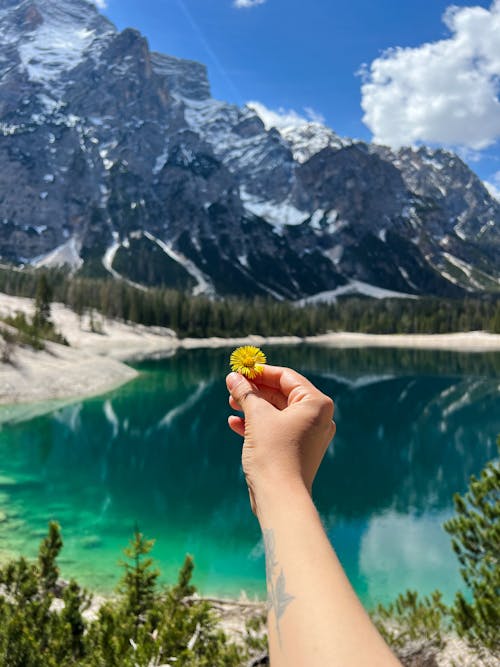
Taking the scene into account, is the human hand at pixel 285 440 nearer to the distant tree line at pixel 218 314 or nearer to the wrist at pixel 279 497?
the wrist at pixel 279 497

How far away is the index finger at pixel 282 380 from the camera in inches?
95.9

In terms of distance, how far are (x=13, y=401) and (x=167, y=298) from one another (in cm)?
9969

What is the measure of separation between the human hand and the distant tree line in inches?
4681

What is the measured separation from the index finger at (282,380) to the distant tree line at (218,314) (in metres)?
119

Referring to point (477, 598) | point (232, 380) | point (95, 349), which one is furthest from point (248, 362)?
point (95, 349)

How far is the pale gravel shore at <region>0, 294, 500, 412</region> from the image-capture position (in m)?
45.0

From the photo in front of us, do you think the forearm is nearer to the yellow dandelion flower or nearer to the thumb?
the thumb

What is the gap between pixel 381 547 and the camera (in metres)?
19.7

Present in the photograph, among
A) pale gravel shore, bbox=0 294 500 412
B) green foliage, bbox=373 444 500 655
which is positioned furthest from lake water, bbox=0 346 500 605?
green foliage, bbox=373 444 500 655

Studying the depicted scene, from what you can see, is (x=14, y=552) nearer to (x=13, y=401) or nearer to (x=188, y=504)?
(x=188, y=504)

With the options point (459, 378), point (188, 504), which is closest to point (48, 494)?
point (188, 504)

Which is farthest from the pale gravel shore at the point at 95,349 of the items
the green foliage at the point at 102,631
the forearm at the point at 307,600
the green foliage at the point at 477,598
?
the forearm at the point at 307,600

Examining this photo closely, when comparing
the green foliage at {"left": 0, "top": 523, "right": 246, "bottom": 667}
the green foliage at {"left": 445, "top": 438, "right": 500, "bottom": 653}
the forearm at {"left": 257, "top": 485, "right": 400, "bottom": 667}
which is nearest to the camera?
the forearm at {"left": 257, "top": 485, "right": 400, "bottom": 667}

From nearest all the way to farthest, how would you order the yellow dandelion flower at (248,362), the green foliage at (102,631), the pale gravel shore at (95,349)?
the yellow dandelion flower at (248,362) < the green foliage at (102,631) < the pale gravel shore at (95,349)
